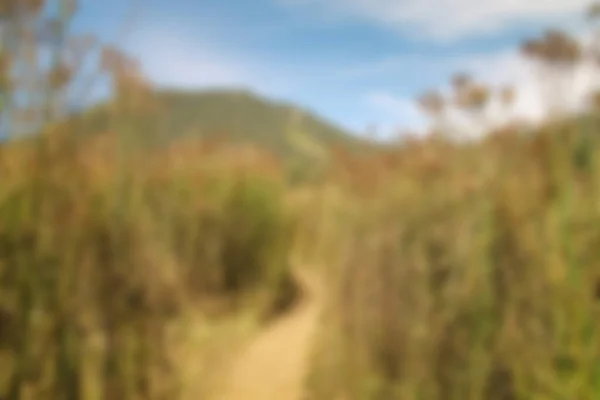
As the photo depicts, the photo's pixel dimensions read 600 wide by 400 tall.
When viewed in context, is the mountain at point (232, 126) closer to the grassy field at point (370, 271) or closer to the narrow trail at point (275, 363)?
the grassy field at point (370, 271)

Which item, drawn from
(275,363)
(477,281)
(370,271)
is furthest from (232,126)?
(477,281)

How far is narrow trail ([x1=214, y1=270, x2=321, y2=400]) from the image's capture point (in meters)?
3.44

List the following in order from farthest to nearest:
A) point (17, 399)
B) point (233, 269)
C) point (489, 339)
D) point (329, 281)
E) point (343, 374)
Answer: point (233, 269) → point (329, 281) → point (343, 374) → point (489, 339) → point (17, 399)

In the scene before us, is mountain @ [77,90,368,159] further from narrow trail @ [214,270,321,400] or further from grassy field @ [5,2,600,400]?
narrow trail @ [214,270,321,400]

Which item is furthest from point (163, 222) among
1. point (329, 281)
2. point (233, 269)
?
point (233, 269)

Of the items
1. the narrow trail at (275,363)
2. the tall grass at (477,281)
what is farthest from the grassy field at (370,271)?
the narrow trail at (275,363)

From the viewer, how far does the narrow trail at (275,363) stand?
3.44 metres

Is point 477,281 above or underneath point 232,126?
underneath

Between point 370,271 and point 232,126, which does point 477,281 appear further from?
point 232,126

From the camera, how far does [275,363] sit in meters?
3.95

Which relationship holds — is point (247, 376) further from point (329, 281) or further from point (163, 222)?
point (163, 222)

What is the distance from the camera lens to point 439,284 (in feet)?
8.68

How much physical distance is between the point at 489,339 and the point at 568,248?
1.40 feet

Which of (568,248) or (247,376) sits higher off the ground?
(568,248)
